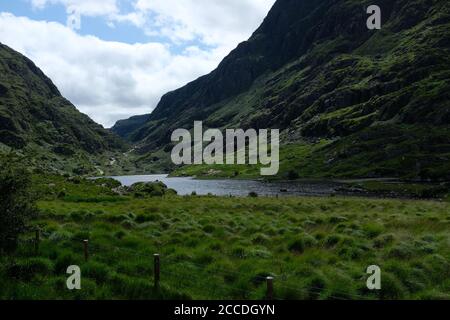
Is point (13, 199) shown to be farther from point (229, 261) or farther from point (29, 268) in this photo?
point (229, 261)

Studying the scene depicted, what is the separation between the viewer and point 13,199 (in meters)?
19.3

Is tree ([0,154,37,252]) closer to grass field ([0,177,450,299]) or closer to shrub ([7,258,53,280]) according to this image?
grass field ([0,177,450,299])

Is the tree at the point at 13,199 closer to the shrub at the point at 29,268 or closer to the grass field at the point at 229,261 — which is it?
the grass field at the point at 229,261

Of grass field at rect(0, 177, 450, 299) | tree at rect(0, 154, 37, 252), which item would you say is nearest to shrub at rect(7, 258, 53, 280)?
grass field at rect(0, 177, 450, 299)

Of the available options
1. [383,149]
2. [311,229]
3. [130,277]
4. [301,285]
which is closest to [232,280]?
[301,285]

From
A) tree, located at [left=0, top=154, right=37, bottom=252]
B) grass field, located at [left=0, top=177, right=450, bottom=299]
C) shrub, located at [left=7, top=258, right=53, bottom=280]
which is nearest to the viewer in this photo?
grass field, located at [left=0, top=177, right=450, bottom=299]

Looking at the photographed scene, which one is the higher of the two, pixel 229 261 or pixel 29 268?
pixel 29 268

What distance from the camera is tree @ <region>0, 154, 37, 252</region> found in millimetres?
19000

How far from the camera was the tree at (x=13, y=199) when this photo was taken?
19000 mm

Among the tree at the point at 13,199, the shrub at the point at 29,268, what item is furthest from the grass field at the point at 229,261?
the tree at the point at 13,199

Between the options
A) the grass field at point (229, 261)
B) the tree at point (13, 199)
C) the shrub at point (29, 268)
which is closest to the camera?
the grass field at point (229, 261)

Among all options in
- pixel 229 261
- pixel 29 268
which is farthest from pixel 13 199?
pixel 229 261
